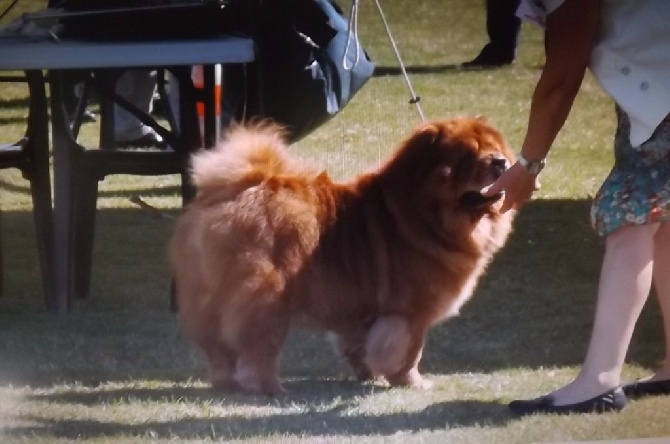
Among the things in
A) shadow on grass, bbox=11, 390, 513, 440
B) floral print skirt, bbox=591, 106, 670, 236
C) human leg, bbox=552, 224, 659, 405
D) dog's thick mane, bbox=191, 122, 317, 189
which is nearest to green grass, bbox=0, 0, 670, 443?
shadow on grass, bbox=11, 390, 513, 440

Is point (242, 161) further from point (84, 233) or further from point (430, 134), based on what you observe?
point (84, 233)

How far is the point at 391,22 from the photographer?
12.3 feet

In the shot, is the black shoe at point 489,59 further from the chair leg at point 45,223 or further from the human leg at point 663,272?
the chair leg at point 45,223

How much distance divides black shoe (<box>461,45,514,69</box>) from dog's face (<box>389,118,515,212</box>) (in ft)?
0.53

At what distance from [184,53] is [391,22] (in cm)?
74

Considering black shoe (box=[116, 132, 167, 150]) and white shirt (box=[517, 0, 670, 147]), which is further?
black shoe (box=[116, 132, 167, 150])

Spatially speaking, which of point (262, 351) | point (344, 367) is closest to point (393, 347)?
point (344, 367)

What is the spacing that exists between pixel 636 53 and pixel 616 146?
1.06 feet

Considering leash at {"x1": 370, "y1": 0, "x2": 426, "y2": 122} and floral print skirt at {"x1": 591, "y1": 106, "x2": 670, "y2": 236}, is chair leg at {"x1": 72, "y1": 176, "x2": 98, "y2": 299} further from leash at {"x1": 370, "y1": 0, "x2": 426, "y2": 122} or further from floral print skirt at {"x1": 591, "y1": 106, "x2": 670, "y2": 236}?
floral print skirt at {"x1": 591, "y1": 106, "x2": 670, "y2": 236}

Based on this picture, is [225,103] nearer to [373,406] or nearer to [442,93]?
[442,93]

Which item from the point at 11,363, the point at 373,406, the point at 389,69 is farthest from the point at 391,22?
the point at 11,363

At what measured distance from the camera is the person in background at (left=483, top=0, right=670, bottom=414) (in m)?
3.21

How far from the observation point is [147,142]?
191 inches

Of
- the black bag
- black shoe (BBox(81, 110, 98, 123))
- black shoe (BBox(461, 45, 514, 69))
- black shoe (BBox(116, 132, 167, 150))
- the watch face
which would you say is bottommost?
black shoe (BBox(116, 132, 167, 150))
